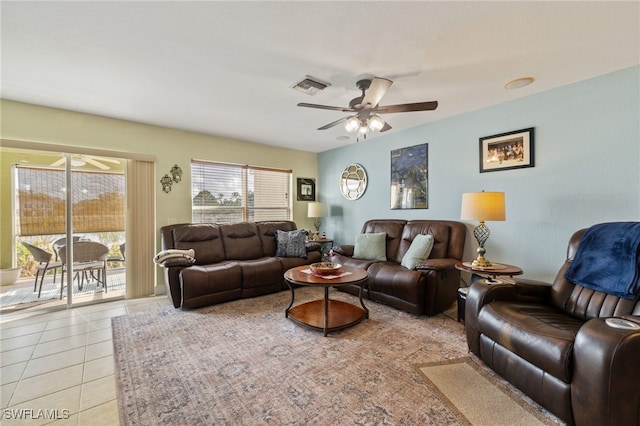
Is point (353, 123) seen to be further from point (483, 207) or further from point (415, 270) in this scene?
point (415, 270)

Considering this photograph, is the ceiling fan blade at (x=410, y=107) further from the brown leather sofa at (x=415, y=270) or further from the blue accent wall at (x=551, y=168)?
the brown leather sofa at (x=415, y=270)

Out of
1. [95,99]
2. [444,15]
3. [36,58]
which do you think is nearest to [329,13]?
[444,15]

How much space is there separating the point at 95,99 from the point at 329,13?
2.94 metres

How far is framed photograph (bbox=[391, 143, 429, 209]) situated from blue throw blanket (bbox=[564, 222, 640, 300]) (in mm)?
2005

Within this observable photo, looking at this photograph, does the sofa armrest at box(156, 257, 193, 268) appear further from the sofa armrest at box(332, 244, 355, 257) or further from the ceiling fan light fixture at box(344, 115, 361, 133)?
the ceiling fan light fixture at box(344, 115, 361, 133)

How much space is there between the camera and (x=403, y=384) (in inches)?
74.1

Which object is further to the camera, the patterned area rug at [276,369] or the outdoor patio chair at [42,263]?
the outdoor patio chair at [42,263]

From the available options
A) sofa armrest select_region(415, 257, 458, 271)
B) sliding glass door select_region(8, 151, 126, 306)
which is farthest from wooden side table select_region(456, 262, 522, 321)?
sliding glass door select_region(8, 151, 126, 306)

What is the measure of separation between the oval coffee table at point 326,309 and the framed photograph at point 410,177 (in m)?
1.75

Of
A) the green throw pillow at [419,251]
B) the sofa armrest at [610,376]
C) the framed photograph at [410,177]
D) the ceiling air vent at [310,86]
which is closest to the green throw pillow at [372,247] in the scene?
the green throw pillow at [419,251]

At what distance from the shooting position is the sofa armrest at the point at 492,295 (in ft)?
6.90

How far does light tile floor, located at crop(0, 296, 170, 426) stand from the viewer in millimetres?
1660

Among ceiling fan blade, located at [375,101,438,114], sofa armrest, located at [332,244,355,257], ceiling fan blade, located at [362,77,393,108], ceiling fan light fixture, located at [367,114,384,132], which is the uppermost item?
ceiling fan blade, located at [362,77,393,108]

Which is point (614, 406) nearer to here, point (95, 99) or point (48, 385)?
point (48, 385)
